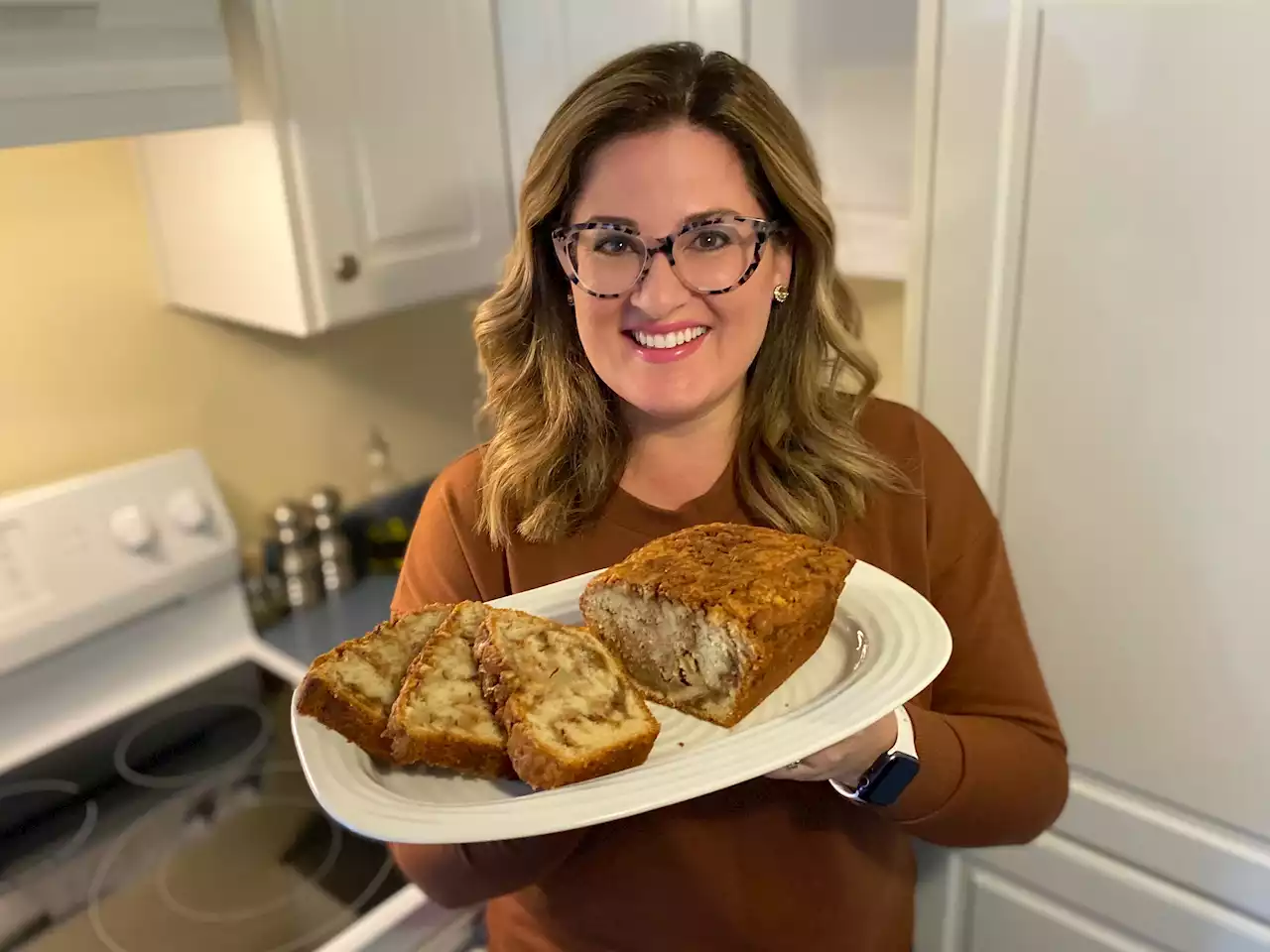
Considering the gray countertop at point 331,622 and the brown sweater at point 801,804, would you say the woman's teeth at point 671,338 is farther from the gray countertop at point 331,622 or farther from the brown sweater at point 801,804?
the gray countertop at point 331,622

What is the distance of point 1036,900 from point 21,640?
1603mm

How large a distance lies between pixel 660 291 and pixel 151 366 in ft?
3.71

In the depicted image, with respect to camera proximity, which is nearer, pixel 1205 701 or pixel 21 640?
pixel 1205 701

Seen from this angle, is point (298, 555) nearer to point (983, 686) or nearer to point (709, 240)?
point (709, 240)

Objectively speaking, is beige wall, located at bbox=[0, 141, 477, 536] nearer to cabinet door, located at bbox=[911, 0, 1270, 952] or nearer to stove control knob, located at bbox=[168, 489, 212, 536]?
stove control knob, located at bbox=[168, 489, 212, 536]

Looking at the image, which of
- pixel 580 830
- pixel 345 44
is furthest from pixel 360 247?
pixel 580 830

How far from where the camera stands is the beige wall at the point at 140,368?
5.18 ft

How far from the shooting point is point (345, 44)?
1.50 m

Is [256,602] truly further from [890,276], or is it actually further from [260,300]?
[890,276]

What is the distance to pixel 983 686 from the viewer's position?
1.13m

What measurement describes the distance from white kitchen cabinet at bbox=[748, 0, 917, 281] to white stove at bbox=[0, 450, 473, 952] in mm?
1155

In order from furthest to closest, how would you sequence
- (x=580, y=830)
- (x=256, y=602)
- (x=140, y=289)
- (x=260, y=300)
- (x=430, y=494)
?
1. (x=256, y=602)
2. (x=140, y=289)
3. (x=260, y=300)
4. (x=430, y=494)
5. (x=580, y=830)

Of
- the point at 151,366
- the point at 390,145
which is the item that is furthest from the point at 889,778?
the point at 151,366

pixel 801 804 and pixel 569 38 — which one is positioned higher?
pixel 569 38
